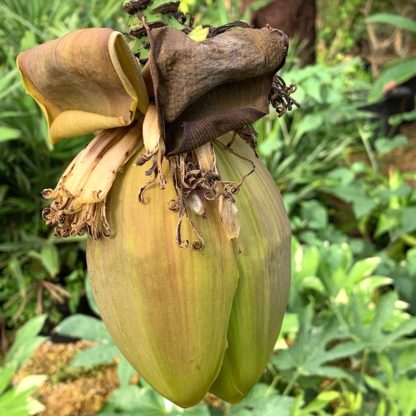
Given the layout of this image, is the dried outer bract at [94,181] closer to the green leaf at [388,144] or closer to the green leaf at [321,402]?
the green leaf at [321,402]

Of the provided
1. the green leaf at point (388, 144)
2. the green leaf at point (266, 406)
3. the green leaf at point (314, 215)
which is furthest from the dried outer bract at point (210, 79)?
the green leaf at point (388, 144)

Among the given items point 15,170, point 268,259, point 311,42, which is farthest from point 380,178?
point 268,259

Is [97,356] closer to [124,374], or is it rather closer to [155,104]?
[124,374]

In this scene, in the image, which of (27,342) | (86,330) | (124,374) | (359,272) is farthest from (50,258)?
(359,272)

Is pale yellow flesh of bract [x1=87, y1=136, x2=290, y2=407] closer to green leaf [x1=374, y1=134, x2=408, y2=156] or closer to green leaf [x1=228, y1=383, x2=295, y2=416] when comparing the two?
green leaf [x1=228, y1=383, x2=295, y2=416]

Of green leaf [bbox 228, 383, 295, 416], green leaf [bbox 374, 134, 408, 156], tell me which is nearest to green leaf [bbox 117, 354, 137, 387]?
green leaf [bbox 228, 383, 295, 416]

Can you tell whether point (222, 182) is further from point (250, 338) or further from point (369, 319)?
point (369, 319)
